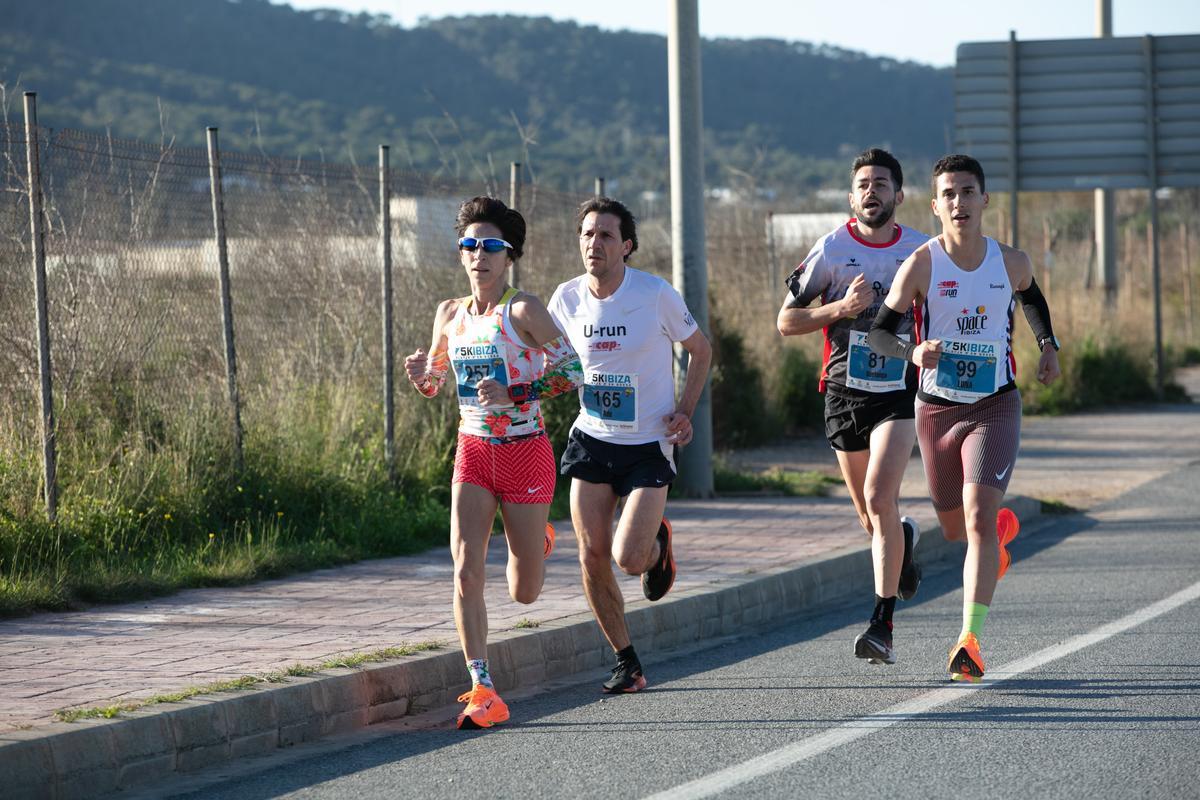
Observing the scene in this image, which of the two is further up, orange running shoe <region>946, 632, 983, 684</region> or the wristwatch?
the wristwatch

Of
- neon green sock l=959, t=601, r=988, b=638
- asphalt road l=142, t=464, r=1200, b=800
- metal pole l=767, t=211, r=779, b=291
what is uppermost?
metal pole l=767, t=211, r=779, b=291

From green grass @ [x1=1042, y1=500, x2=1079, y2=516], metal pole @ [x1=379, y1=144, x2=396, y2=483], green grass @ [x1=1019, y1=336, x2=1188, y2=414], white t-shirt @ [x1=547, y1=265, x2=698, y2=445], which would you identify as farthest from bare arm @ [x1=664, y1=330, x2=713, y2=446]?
green grass @ [x1=1019, y1=336, x2=1188, y2=414]

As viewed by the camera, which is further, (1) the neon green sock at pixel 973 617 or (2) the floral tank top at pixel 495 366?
(1) the neon green sock at pixel 973 617

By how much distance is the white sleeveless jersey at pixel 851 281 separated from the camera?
773 centimetres

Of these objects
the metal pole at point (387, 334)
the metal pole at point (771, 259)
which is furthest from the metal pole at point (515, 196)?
the metal pole at point (771, 259)

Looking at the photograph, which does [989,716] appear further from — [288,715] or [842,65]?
[842,65]

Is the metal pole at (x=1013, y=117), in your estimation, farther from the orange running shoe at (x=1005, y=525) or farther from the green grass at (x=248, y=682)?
the green grass at (x=248, y=682)

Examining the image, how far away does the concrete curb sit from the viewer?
18.8 feet

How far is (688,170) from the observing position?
42.4ft

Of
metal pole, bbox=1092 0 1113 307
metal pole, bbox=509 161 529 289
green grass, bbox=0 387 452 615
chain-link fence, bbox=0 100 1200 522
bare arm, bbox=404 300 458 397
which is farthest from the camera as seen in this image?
metal pole, bbox=1092 0 1113 307

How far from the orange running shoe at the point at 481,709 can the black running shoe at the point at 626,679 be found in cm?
75

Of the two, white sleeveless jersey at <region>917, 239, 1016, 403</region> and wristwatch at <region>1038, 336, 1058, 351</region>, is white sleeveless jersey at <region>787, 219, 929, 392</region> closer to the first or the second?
white sleeveless jersey at <region>917, 239, 1016, 403</region>

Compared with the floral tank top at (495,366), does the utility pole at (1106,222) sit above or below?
above

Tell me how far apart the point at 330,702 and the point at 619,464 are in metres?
1.55
